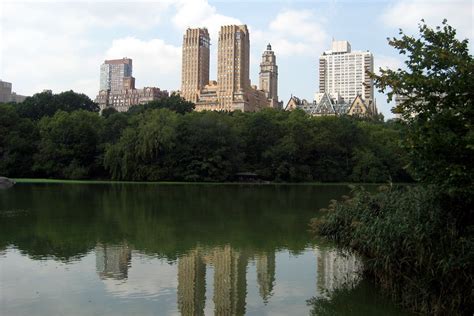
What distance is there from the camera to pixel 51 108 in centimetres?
7200

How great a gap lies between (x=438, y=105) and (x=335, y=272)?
4949mm

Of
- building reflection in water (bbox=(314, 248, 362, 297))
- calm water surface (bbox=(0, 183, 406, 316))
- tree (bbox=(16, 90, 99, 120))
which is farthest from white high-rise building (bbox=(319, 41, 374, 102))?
building reflection in water (bbox=(314, 248, 362, 297))

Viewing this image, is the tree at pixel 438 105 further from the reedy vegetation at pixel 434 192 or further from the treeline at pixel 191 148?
the treeline at pixel 191 148

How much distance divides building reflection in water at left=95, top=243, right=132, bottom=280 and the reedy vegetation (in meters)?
5.42

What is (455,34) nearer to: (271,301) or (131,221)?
(271,301)

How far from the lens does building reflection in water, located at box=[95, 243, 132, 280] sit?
10.9 m

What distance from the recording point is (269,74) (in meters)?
167

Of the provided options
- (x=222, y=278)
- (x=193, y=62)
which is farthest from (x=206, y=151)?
(x=193, y=62)

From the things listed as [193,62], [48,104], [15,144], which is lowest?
[15,144]

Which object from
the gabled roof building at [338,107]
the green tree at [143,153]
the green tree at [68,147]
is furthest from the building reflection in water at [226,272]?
the gabled roof building at [338,107]

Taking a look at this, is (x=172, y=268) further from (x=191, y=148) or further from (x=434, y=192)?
(x=191, y=148)

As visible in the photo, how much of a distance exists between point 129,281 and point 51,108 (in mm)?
67080

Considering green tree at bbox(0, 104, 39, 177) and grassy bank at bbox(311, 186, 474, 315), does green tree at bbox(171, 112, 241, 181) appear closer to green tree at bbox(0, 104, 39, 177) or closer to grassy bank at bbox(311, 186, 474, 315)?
green tree at bbox(0, 104, 39, 177)

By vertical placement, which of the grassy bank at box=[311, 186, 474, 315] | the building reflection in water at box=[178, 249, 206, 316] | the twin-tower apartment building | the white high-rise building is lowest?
the building reflection in water at box=[178, 249, 206, 316]
